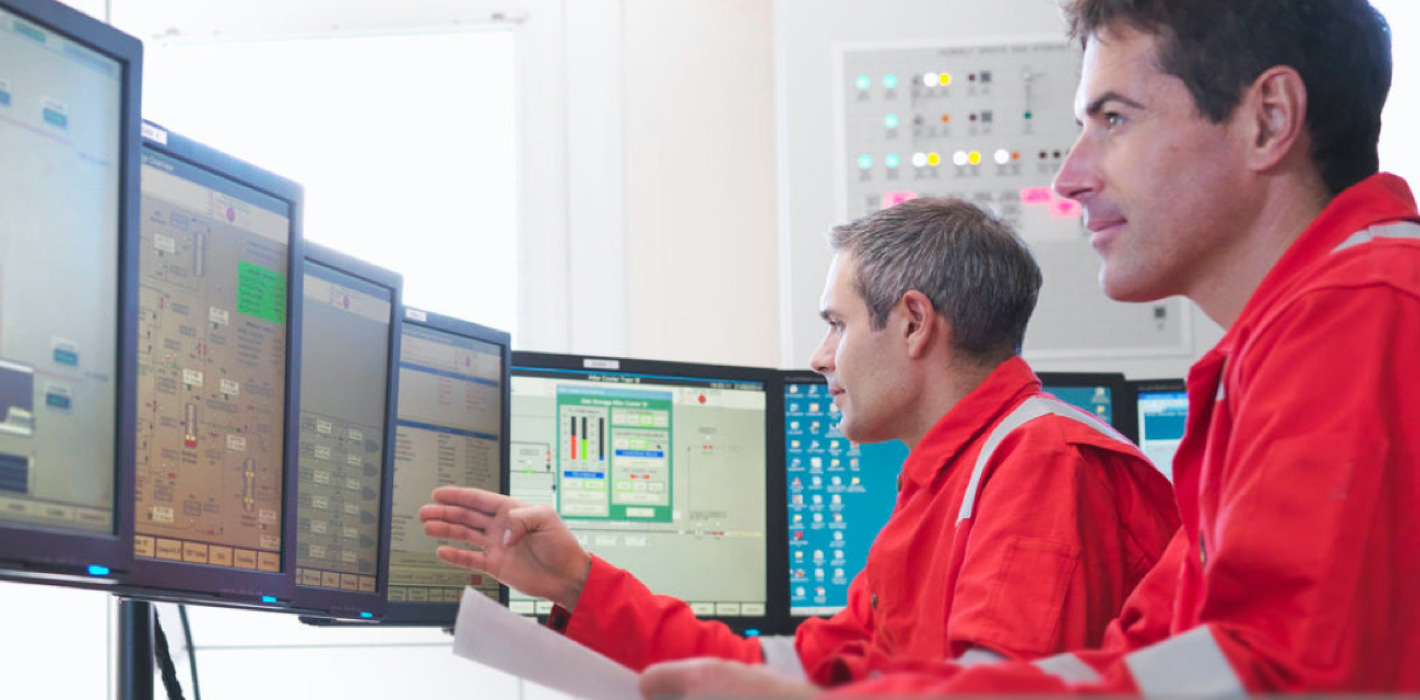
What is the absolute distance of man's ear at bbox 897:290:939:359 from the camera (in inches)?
83.4

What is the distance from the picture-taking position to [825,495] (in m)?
2.61

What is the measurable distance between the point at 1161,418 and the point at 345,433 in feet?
5.23

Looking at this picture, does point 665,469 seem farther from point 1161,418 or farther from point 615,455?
point 1161,418

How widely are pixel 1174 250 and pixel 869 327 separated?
33.5 inches

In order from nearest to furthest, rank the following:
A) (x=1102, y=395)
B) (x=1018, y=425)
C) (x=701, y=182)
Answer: (x=1018, y=425) < (x=1102, y=395) < (x=701, y=182)

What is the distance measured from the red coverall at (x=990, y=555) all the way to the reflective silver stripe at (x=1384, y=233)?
566mm

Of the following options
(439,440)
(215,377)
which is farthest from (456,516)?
(215,377)

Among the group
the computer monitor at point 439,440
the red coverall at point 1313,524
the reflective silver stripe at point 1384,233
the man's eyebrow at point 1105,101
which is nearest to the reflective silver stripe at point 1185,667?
the red coverall at point 1313,524

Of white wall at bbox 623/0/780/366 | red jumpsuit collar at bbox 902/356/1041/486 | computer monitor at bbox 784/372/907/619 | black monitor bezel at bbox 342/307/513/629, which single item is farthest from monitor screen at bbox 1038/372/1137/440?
black monitor bezel at bbox 342/307/513/629

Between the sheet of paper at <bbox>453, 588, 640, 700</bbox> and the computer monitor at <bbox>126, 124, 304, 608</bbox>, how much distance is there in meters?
0.28

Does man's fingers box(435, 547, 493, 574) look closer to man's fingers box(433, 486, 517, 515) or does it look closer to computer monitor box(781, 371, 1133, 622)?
A: man's fingers box(433, 486, 517, 515)

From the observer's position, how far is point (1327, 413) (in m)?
1.02

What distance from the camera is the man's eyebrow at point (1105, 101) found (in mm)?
1391

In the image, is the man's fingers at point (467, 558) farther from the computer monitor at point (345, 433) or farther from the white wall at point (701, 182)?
the white wall at point (701, 182)
